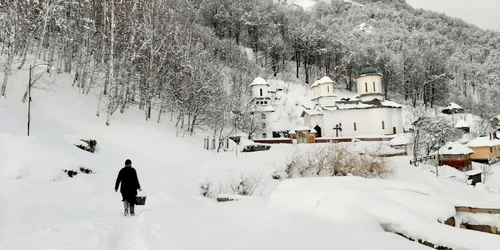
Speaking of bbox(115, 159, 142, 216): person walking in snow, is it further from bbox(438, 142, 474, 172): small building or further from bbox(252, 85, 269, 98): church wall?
bbox(252, 85, 269, 98): church wall

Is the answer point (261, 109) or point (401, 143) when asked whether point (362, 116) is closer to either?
point (401, 143)

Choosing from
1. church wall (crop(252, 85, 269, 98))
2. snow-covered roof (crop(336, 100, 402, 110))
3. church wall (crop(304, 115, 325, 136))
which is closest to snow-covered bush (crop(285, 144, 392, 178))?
snow-covered roof (crop(336, 100, 402, 110))

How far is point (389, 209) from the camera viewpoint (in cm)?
702

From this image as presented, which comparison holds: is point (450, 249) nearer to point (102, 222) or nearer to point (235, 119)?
point (102, 222)

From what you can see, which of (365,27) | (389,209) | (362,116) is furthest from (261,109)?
(365,27)

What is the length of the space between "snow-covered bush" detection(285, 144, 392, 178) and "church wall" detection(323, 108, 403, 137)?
29215 millimetres

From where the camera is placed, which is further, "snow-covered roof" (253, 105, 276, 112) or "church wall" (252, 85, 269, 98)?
"church wall" (252, 85, 269, 98)

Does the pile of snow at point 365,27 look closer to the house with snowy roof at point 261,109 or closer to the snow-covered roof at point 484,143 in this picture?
the house with snowy roof at point 261,109

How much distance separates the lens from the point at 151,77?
27.7 metres

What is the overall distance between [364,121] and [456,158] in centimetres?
1452

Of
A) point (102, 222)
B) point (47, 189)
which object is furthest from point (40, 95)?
point (102, 222)

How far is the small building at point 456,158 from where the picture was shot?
35594mm

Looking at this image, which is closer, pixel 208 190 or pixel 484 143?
pixel 208 190

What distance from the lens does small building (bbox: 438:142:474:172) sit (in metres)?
35.6
